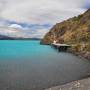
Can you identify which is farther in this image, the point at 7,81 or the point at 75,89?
the point at 7,81

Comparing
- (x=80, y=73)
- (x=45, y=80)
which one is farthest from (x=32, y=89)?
(x=80, y=73)

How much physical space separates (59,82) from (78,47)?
7980 centimetres

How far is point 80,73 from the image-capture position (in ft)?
187

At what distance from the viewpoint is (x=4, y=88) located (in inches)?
1660

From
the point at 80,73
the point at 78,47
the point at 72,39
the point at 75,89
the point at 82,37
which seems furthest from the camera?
the point at 72,39

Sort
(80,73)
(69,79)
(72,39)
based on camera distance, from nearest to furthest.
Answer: (69,79) → (80,73) → (72,39)

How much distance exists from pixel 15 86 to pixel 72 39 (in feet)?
423

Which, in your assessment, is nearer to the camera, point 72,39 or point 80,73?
point 80,73

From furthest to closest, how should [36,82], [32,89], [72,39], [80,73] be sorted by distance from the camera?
[72,39], [80,73], [36,82], [32,89]

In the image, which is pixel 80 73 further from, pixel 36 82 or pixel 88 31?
pixel 88 31

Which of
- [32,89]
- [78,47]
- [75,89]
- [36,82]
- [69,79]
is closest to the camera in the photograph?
[75,89]

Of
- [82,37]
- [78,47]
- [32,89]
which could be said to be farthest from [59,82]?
[82,37]

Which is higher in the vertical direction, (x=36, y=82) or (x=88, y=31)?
(x=88, y=31)

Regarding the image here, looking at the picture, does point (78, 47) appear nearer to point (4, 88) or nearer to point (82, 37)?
point (82, 37)
